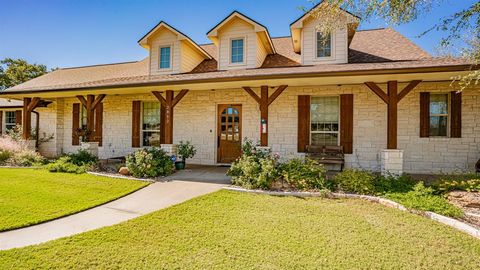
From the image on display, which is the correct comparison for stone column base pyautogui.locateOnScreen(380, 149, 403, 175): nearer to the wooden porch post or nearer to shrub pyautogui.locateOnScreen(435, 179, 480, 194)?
the wooden porch post

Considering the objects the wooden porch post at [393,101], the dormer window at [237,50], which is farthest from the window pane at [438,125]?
the dormer window at [237,50]

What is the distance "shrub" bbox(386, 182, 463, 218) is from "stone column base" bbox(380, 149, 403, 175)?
117cm

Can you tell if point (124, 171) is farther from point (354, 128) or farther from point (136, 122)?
point (354, 128)

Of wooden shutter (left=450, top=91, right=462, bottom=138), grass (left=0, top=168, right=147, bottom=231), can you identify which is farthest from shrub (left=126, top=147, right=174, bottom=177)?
wooden shutter (left=450, top=91, right=462, bottom=138)

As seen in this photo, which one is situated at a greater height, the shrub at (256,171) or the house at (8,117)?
the house at (8,117)

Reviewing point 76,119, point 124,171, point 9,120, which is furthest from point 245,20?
point 9,120

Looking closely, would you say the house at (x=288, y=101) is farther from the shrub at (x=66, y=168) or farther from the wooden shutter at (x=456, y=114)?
the shrub at (x=66, y=168)

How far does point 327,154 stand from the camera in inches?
322

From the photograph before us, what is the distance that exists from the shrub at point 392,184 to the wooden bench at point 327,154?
1.65 meters

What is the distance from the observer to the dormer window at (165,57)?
1038 cm

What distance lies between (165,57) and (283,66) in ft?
16.7

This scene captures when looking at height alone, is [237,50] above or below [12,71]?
below

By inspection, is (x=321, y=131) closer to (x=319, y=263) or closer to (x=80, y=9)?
(x=319, y=263)

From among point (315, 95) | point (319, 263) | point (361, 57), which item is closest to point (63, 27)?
point (315, 95)
